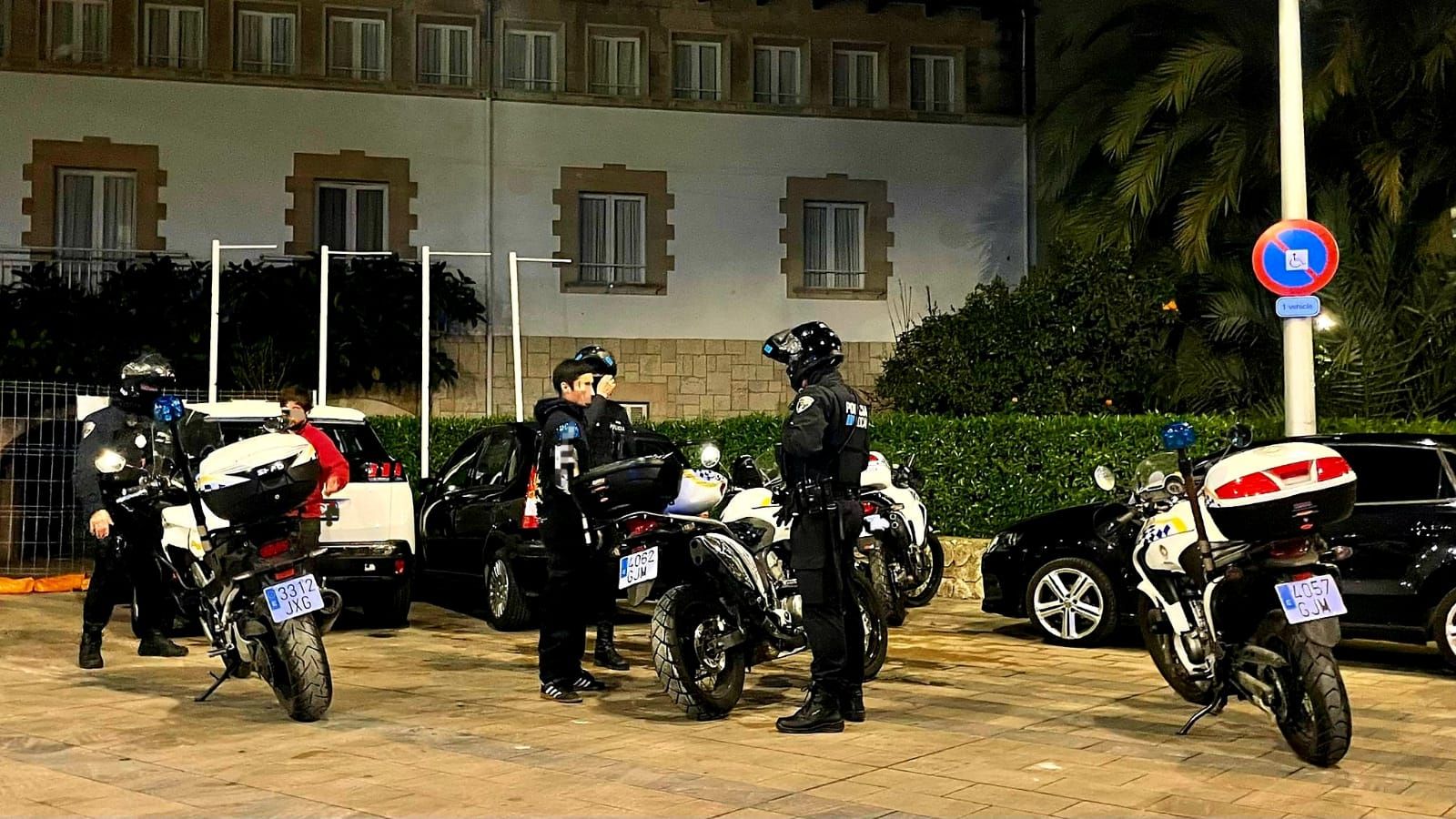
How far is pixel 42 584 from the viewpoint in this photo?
14.3 metres

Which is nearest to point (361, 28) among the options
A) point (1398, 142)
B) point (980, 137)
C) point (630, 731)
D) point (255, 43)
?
point (255, 43)

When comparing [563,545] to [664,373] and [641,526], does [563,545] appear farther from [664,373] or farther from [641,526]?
[664,373]

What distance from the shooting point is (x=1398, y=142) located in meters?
16.6

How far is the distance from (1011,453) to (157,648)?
7369 mm

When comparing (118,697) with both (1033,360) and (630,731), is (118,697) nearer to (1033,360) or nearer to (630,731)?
(630,731)

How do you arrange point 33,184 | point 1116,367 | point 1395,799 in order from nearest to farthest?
point 1395,799, point 1116,367, point 33,184

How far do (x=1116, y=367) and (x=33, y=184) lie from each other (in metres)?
13.1

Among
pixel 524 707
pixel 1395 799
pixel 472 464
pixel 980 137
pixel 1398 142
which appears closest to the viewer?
pixel 1395 799

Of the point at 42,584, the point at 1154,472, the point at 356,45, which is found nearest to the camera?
the point at 1154,472

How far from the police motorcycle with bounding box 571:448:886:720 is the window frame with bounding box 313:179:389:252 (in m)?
13.6

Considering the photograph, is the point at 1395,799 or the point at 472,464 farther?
the point at 472,464

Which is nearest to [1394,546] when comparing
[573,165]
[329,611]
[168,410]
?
[329,611]

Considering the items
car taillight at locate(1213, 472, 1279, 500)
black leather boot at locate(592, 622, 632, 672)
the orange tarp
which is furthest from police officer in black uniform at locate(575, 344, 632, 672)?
the orange tarp

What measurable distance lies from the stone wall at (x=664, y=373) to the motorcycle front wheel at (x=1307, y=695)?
14.8 meters
